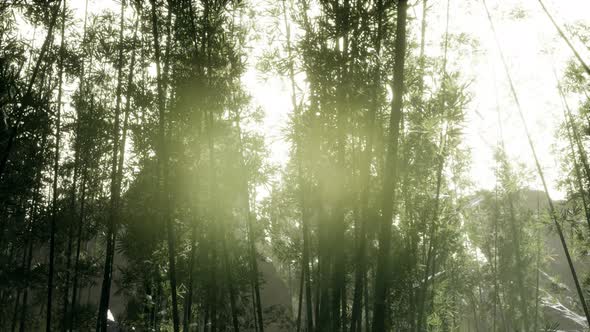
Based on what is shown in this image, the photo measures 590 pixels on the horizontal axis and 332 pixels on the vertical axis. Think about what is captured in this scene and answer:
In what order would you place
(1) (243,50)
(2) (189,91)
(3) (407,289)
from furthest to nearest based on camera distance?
(3) (407,289) → (1) (243,50) → (2) (189,91)

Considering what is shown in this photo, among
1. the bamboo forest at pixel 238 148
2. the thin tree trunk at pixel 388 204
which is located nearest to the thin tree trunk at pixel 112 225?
the bamboo forest at pixel 238 148

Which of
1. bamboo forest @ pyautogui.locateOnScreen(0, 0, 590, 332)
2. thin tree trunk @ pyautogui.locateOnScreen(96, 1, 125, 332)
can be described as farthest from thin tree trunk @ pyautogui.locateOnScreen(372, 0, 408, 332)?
thin tree trunk @ pyautogui.locateOnScreen(96, 1, 125, 332)

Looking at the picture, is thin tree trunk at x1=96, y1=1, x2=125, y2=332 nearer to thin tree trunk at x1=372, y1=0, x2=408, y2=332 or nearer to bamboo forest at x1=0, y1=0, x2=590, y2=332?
bamboo forest at x1=0, y1=0, x2=590, y2=332

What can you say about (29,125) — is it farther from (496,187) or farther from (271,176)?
(496,187)

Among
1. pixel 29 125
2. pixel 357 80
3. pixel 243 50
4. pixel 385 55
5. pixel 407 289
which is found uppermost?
pixel 243 50

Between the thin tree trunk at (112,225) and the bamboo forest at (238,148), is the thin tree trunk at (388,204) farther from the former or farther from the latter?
the thin tree trunk at (112,225)

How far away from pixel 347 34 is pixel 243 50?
249 centimetres

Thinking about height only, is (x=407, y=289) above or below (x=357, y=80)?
below

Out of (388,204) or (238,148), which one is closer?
(388,204)

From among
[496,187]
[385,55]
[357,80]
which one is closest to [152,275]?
[357,80]

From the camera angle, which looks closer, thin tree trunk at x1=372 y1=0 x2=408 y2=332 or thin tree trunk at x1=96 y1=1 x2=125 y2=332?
thin tree trunk at x1=372 y1=0 x2=408 y2=332

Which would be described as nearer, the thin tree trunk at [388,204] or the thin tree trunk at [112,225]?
the thin tree trunk at [388,204]

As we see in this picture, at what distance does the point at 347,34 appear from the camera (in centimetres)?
505

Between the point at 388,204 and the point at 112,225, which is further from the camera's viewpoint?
the point at 112,225
